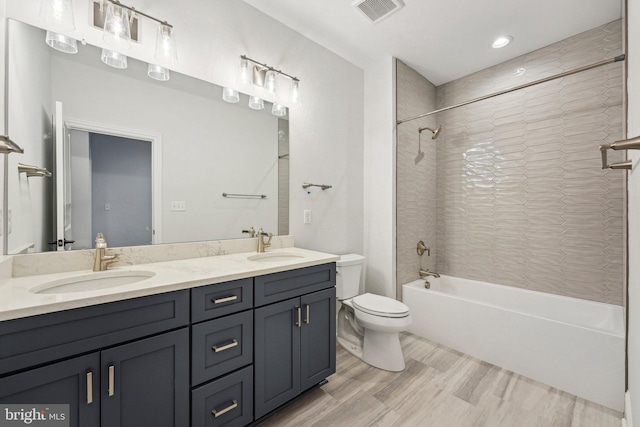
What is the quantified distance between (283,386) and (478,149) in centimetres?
278

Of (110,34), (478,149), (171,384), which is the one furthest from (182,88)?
(478,149)

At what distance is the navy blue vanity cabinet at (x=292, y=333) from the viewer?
53.7 inches

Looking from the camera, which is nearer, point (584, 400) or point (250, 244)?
point (584, 400)

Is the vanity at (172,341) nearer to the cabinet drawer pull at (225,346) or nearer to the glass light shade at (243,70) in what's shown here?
the cabinet drawer pull at (225,346)

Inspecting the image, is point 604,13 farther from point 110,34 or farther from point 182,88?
point 110,34

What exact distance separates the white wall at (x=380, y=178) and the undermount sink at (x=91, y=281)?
1967 millimetres

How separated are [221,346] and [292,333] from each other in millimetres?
410

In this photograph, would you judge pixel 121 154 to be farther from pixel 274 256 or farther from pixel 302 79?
pixel 302 79

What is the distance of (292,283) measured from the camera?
1.50 meters

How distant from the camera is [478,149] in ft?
9.12

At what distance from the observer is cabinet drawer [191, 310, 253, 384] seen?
1.15 m

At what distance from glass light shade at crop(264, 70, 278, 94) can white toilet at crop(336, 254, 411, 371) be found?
57.6 inches

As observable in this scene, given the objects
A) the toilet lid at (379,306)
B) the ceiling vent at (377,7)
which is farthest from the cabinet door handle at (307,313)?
the ceiling vent at (377,7)

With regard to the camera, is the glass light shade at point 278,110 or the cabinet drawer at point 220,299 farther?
the glass light shade at point 278,110
